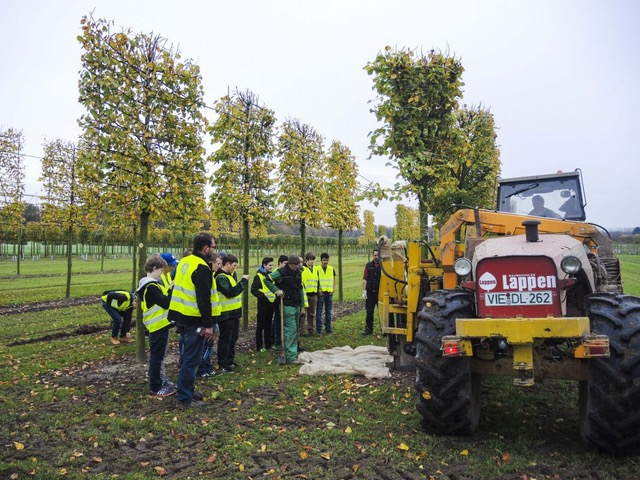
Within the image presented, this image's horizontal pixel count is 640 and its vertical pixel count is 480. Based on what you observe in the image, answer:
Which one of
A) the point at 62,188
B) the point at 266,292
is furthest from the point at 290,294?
the point at 62,188

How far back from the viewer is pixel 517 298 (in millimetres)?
4820

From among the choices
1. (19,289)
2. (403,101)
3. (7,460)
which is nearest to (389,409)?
(7,460)

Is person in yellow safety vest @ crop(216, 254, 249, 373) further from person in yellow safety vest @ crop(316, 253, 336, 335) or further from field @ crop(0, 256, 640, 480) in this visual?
person in yellow safety vest @ crop(316, 253, 336, 335)

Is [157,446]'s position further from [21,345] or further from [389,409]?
[21,345]

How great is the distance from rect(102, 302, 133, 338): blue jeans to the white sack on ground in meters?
4.26

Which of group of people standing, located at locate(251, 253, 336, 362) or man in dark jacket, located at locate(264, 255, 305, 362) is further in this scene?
group of people standing, located at locate(251, 253, 336, 362)

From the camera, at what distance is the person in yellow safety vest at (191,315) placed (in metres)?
6.54

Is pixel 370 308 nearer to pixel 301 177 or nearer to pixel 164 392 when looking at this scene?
pixel 301 177

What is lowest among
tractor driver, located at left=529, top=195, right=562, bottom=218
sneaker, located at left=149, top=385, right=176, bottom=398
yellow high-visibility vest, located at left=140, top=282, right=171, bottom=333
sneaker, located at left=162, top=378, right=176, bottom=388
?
sneaker, located at left=149, top=385, right=176, bottom=398

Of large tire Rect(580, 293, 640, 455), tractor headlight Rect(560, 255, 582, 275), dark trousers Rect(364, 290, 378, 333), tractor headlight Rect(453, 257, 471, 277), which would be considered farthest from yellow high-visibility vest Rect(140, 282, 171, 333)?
dark trousers Rect(364, 290, 378, 333)

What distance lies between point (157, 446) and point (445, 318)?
3.34 meters

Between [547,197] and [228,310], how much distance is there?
5808 mm

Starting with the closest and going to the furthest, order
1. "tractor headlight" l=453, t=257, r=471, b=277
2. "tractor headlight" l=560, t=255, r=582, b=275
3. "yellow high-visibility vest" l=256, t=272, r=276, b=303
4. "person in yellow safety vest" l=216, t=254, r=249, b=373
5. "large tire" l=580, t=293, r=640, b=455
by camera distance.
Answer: "large tire" l=580, t=293, r=640, b=455 → "tractor headlight" l=560, t=255, r=582, b=275 → "tractor headlight" l=453, t=257, r=471, b=277 → "person in yellow safety vest" l=216, t=254, r=249, b=373 → "yellow high-visibility vest" l=256, t=272, r=276, b=303

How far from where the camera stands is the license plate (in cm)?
477
